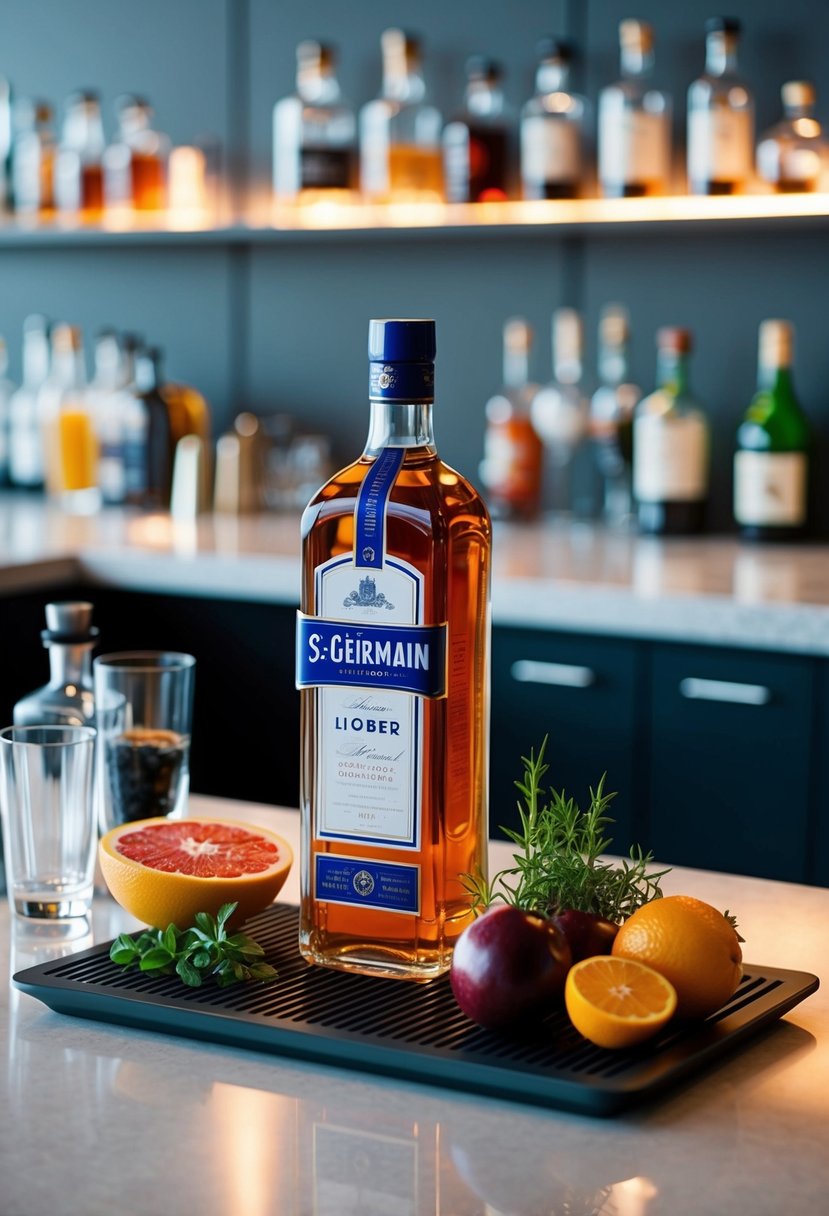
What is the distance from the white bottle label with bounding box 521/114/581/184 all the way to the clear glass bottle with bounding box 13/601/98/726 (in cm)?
180

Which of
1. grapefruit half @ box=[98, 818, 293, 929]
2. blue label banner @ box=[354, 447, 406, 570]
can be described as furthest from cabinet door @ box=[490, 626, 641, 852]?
blue label banner @ box=[354, 447, 406, 570]

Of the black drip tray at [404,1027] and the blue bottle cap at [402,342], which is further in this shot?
the blue bottle cap at [402,342]

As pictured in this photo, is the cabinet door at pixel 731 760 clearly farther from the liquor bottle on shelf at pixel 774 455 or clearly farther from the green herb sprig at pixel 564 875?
the green herb sprig at pixel 564 875

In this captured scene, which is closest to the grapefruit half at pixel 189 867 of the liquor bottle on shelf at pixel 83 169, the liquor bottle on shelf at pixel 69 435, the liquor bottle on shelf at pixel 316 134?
the liquor bottle on shelf at pixel 316 134

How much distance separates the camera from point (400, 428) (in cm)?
90

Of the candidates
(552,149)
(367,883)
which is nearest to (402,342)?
(367,883)

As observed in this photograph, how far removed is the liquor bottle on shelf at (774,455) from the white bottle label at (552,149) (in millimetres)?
413

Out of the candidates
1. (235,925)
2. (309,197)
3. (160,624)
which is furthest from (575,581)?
(235,925)

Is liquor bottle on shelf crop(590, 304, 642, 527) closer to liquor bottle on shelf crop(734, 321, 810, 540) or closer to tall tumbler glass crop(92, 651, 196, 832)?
liquor bottle on shelf crop(734, 321, 810, 540)

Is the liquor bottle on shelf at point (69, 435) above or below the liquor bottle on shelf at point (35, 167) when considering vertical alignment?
below

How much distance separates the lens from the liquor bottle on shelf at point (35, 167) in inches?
129

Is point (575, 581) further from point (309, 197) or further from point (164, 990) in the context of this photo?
point (164, 990)

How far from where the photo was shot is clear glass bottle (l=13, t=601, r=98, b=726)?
3.62 ft

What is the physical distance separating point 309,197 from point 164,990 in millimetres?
2287
